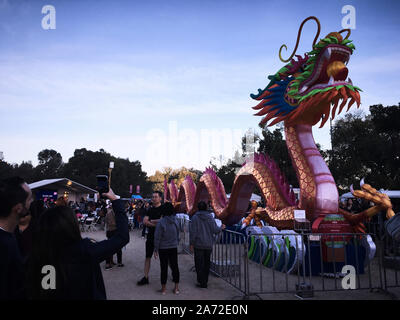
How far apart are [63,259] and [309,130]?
7684mm

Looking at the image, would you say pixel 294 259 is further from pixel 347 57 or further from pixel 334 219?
pixel 347 57

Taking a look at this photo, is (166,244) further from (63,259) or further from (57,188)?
(57,188)

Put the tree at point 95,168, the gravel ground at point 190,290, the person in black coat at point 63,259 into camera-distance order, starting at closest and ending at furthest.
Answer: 1. the person in black coat at point 63,259
2. the gravel ground at point 190,290
3. the tree at point 95,168

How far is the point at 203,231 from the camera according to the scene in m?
5.66

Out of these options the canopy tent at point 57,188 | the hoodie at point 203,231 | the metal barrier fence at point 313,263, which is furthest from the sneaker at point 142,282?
the canopy tent at point 57,188

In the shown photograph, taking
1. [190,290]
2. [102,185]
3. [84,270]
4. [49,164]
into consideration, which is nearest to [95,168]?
[49,164]

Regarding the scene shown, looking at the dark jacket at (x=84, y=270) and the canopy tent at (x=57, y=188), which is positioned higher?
the dark jacket at (x=84, y=270)

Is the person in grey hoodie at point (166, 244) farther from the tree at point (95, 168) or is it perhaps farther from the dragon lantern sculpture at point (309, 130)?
the tree at point (95, 168)

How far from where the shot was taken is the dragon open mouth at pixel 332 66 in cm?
724

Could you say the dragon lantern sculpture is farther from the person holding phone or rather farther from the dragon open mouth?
the person holding phone

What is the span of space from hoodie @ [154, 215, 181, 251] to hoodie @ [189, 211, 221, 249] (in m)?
0.57

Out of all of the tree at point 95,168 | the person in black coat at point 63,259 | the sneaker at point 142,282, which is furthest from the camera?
the tree at point 95,168
